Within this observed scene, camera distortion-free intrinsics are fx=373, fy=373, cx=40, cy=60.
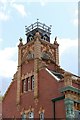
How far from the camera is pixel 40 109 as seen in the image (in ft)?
145

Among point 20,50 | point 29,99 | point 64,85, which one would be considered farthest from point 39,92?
point 20,50

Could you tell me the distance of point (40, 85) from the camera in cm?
4553

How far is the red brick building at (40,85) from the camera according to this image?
41.2 meters

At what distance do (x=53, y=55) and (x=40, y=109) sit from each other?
9456 millimetres

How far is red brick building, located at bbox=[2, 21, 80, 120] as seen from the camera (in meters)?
41.2

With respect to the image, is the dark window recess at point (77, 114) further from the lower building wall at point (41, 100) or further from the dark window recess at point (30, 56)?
the dark window recess at point (30, 56)

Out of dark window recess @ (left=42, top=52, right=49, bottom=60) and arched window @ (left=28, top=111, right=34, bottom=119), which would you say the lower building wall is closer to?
arched window @ (left=28, top=111, right=34, bottom=119)

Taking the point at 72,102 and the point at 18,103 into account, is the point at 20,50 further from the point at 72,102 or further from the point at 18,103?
the point at 72,102

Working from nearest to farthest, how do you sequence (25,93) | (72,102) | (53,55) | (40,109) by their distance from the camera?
1. (72,102)
2. (40,109)
3. (25,93)
4. (53,55)

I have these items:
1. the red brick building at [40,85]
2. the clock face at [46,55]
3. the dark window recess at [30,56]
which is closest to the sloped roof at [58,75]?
the red brick building at [40,85]

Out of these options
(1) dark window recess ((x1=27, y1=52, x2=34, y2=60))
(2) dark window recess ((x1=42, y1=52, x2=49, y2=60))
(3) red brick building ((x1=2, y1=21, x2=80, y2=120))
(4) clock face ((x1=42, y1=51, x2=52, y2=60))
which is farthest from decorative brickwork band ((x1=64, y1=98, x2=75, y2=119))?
(1) dark window recess ((x1=27, y1=52, x2=34, y2=60))

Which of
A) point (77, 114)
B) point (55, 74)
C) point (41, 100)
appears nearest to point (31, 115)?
point (41, 100)

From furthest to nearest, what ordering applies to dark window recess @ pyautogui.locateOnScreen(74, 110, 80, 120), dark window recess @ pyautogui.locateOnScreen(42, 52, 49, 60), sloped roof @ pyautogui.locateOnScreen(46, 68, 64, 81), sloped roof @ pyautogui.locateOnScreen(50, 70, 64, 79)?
dark window recess @ pyautogui.locateOnScreen(42, 52, 49, 60), sloped roof @ pyautogui.locateOnScreen(50, 70, 64, 79), sloped roof @ pyautogui.locateOnScreen(46, 68, 64, 81), dark window recess @ pyautogui.locateOnScreen(74, 110, 80, 120)

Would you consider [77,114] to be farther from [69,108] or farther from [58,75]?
[58,75]
